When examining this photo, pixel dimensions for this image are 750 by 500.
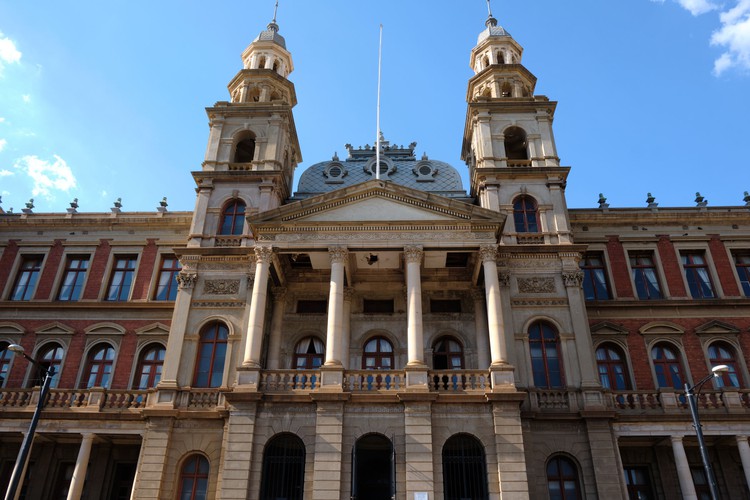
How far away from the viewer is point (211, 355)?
86.7ft

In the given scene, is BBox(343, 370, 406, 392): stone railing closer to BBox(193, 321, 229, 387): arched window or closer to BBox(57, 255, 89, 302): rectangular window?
BBox(193, 321, 229, 387): arched window

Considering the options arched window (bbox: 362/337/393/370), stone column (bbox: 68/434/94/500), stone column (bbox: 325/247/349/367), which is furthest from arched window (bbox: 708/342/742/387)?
stone column (bbox: 68/434/94/500)

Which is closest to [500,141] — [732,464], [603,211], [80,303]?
[603,211]

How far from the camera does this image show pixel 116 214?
3234 cm

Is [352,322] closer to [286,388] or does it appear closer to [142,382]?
[286,388]

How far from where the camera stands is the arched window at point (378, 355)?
27656 mm

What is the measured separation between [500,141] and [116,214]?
845 inches

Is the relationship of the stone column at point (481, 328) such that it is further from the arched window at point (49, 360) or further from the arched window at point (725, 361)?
the arched window at point (49, 360)

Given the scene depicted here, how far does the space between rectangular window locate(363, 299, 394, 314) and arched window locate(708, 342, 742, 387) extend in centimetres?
1533

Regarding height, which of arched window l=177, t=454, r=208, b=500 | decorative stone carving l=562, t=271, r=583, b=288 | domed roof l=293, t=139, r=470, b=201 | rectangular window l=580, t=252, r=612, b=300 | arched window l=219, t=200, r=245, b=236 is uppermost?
domed roof l=293, t=139, r=470, b=201

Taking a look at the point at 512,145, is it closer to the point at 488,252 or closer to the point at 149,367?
the point at 488,252

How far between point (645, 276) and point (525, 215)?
707 cm

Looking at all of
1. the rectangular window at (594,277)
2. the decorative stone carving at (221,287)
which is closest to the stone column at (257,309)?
the decorative stone carving at (221,287)

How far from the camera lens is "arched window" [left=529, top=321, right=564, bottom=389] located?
2555cm
